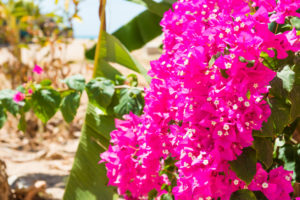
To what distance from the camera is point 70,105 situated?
4.64 feet

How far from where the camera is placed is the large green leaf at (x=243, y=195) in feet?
2.89

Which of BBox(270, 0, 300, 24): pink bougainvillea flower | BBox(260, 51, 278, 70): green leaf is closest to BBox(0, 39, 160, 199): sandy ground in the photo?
BBox(260, 51, 278, 70): green leaf

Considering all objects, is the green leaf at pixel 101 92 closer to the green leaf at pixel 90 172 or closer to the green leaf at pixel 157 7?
the green leaf at pixel 90 172

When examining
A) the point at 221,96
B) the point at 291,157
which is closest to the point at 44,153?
the point at 291,157

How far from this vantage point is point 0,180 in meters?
1.96

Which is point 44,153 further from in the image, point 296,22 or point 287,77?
point 287,77

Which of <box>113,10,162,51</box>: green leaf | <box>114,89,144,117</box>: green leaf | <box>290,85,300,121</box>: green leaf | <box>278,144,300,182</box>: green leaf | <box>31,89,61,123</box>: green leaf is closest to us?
<box>290,85,300,121</box>: green leaf

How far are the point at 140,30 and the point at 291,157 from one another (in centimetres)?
104

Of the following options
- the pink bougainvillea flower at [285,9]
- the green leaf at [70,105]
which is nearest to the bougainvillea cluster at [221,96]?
the pink bougainvillea flower at [285,9]

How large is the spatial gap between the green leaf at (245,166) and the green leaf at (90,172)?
82 centimetres

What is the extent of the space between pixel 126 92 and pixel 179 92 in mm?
526

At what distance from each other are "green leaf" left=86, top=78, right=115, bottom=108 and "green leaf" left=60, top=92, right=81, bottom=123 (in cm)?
6

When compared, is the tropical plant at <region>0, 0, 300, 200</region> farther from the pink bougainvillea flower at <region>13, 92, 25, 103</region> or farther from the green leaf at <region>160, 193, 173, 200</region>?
the pink bougainvillea flower at <region>13, 92, 25, 103</region>

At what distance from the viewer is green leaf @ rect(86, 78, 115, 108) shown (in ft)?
4.49
